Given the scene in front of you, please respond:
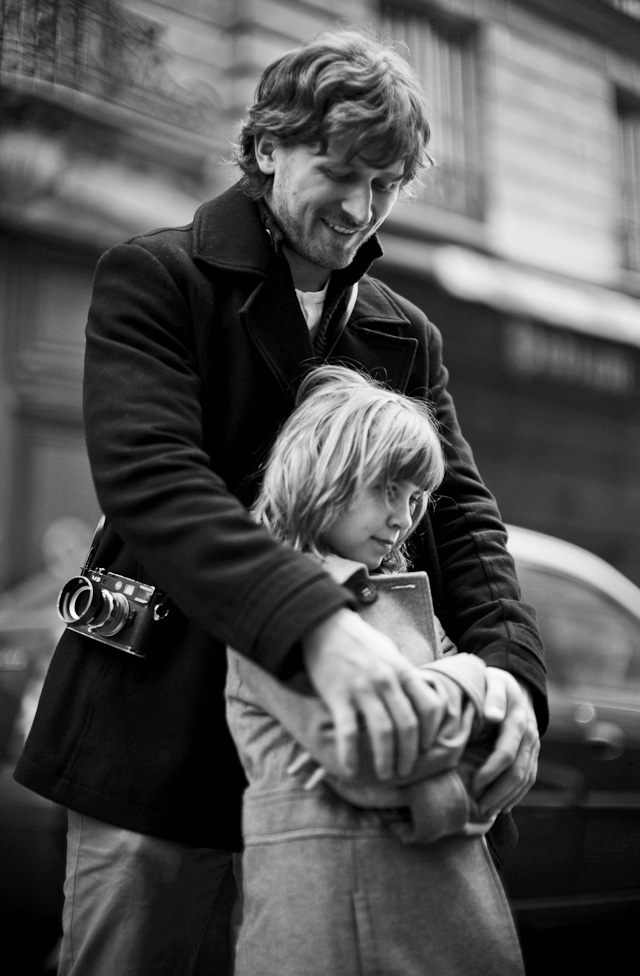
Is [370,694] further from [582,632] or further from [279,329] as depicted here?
[582,632]

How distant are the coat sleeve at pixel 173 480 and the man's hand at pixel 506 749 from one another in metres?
0.33

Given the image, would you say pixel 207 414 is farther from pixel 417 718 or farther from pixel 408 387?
pixel 417 718

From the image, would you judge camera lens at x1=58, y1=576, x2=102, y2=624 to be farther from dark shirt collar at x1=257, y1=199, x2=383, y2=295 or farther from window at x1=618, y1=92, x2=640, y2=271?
window at x1=618, y1=92, x2=640, y2=271

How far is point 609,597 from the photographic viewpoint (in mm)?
4219

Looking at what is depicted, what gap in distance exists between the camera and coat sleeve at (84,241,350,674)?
129 centimetres

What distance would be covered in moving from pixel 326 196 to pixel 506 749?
88cm

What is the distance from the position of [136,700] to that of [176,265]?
679mm

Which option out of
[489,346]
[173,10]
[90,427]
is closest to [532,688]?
[90,427]

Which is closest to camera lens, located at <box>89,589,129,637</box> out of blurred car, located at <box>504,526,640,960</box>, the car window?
blurred car, located at <box>504,526,640,960</box>

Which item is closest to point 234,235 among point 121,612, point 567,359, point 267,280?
point 267,280

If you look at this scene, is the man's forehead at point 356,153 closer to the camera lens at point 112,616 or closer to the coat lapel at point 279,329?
the coat lapel at point 279,329

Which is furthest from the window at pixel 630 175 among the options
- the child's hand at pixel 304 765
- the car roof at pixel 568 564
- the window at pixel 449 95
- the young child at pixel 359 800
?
the child's hand at pixel 304 765

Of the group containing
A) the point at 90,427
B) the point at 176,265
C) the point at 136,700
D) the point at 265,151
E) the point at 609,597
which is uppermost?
the point at 265,151

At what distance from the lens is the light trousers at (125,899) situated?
158cm
